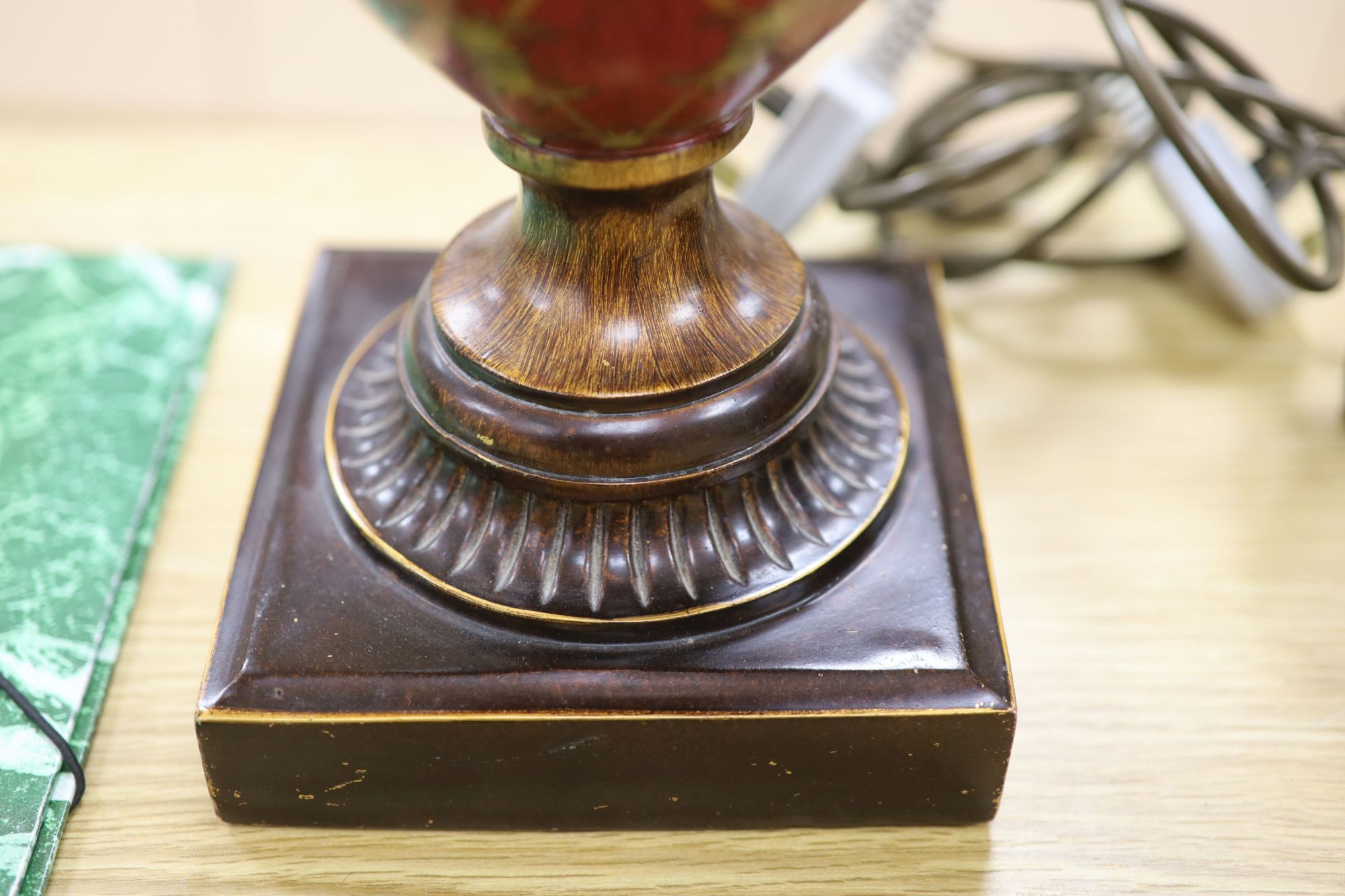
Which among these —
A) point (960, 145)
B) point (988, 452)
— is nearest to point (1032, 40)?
point (960, 145)

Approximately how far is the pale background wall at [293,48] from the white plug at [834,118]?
1.13ft

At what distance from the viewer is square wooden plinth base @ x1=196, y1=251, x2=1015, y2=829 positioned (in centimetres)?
35

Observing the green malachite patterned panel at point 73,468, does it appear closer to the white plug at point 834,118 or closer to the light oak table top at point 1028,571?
the light oak table top at point 1028,571

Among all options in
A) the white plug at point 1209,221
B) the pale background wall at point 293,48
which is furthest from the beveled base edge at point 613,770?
the pale background wall at point 293,48

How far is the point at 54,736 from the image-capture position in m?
0.39

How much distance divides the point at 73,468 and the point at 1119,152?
1.71 feet

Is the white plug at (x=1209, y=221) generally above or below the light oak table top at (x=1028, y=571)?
above

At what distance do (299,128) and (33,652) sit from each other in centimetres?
37

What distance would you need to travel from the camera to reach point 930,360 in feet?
1.54

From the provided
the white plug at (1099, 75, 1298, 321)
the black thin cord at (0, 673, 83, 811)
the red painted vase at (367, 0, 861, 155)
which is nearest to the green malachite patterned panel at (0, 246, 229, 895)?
the black thin cord at (0, 673, 83, 811)

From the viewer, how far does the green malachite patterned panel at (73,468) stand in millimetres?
390

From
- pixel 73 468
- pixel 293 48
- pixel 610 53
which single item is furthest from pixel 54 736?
pixel 293 48

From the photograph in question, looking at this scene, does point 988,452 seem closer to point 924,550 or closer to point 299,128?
point 924,550

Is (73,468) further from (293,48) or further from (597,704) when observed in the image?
(293,48)
